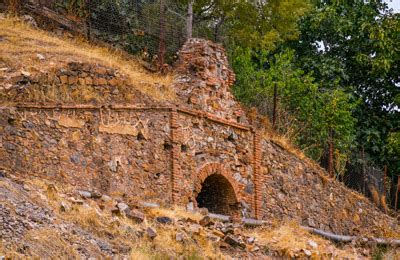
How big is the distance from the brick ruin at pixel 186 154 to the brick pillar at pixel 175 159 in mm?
22

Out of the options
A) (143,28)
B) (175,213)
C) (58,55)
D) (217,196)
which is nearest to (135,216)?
(175,213)

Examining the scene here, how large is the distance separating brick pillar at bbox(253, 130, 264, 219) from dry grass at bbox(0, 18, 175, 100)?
2497 millimetres

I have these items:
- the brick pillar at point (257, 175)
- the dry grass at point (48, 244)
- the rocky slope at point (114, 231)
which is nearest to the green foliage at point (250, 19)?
the brick pillar at point (257, 175)

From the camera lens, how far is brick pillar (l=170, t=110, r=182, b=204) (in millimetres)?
18578

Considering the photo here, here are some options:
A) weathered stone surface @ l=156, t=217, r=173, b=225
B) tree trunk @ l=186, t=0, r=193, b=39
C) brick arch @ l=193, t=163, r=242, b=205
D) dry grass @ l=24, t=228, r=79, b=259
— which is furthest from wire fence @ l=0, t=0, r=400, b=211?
dry grass @ l=24, t=228, r=79, b=259

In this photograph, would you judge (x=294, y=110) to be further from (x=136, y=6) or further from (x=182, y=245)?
(x=182, y=245)

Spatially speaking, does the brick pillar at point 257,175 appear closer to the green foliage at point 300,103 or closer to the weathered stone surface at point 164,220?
the green foliage at point 300,103

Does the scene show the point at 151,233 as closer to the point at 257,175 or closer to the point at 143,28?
the point at 257,175

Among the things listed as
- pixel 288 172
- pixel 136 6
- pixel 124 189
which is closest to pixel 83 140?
pixel 124 189

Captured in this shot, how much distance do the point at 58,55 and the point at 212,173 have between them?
4572 millimetres

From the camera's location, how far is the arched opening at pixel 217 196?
814 inches

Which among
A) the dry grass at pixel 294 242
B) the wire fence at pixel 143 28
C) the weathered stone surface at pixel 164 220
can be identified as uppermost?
the wire fence at pixel 143 28

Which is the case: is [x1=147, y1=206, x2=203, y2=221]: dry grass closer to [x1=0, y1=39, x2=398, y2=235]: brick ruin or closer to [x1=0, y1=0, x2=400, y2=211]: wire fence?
[x1=0, y1=39, x2=398, y2=235]: brick ruin

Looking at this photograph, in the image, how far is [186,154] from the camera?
1931cm
